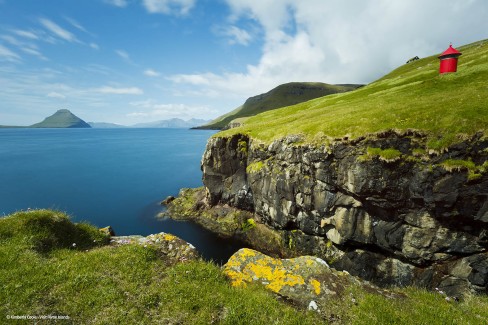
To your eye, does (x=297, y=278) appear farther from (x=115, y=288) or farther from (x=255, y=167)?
(x=255, y=167)

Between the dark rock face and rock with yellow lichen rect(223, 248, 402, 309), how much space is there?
18.6 meters

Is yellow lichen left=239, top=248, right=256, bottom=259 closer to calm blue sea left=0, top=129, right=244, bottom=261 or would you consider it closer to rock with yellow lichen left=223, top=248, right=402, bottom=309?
rock with yellow lichen left=223, top=248, right=402, bottom=309

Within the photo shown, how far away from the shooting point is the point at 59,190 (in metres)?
72.1

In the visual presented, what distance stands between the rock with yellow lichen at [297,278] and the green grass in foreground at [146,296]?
0.52 meters

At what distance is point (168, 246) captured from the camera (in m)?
11.6

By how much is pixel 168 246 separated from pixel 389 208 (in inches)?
980

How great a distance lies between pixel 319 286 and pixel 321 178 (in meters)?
23.6

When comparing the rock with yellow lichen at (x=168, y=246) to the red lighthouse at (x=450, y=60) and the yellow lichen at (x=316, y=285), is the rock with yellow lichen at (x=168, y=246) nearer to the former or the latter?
the yellow lichen at (x=316, y=285)

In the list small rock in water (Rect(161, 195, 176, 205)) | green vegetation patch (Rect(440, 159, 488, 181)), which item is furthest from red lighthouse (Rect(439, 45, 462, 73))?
small rock in water (Rect(161, 195, 176, 205))

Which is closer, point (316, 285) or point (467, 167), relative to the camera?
point (316, 285)

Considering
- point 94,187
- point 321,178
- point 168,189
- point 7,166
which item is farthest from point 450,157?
point 7,166

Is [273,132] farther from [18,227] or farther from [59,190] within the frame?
[59,190]

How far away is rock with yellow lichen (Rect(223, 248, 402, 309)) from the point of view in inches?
373
